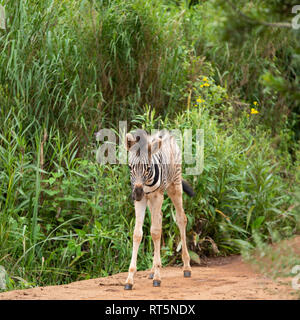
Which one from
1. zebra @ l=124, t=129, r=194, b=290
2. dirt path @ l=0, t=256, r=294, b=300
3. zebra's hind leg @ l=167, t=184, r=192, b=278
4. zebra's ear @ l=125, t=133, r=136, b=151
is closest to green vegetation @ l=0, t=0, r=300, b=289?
dirt path @ l=0, t=256, r=294, b=300

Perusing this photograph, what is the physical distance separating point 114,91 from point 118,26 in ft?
3.72

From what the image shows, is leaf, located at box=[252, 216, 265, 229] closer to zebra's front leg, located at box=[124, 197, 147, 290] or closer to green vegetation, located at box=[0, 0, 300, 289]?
green vegetation, located at box=[0, 0, 300, 289]

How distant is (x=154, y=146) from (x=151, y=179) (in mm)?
339

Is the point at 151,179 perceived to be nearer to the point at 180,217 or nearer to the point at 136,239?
the point at 136,239

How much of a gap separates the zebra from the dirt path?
7.0 inches

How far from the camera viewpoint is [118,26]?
872cm

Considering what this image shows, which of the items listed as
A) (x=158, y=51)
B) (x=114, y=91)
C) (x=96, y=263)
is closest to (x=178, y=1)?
(x=158, y=51)

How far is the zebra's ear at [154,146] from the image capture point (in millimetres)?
5152

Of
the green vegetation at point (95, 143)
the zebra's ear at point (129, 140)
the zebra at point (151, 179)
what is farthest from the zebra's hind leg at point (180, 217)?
the zebra's ear at point (129, 140)

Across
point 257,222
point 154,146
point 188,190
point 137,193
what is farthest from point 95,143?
point 137,193

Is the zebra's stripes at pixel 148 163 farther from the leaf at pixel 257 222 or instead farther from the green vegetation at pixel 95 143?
the leaf at pixel 257 222

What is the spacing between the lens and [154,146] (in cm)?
518

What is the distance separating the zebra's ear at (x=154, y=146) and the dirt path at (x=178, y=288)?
4.53ft

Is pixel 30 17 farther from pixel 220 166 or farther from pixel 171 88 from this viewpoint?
pixel 220 166
